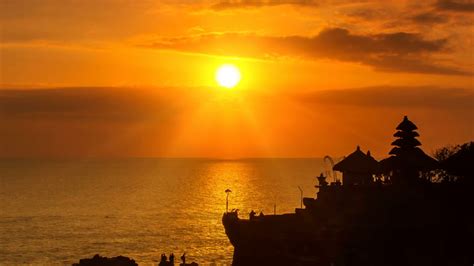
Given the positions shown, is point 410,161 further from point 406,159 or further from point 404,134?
point 404,134

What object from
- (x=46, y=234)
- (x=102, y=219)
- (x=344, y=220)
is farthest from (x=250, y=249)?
(x=102, y=219)

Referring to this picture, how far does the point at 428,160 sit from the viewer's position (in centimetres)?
5069

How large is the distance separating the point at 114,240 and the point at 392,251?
234 feet

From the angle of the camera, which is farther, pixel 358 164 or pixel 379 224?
pixel 358 164

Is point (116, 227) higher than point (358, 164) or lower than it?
higher

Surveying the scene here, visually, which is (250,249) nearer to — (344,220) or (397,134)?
(344,220)

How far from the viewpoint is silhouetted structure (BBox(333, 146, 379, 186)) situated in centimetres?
5444

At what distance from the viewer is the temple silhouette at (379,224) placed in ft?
154

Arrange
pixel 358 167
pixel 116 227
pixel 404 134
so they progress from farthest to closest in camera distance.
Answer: pixel 116 227 < pixel 358 167 < pixel 404 134

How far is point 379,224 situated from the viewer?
48312mm

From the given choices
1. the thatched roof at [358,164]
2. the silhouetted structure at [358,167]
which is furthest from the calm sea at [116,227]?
the thatched roof at [358,164]

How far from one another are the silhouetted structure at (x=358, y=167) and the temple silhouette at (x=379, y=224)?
0.08 m

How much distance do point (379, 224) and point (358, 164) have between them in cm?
766

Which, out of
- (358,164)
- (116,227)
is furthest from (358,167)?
(116,227)
